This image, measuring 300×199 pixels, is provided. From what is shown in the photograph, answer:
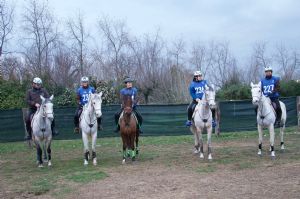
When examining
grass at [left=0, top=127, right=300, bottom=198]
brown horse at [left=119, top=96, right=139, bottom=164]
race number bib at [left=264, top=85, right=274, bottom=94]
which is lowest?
grass at [left=0, top=127, right=300, bottom=198]

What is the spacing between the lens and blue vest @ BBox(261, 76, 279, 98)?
12.2 m

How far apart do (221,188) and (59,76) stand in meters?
24.6

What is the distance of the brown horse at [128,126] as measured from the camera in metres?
11.2

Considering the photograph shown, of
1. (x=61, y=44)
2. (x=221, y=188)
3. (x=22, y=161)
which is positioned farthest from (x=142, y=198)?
(x=61, y=44)

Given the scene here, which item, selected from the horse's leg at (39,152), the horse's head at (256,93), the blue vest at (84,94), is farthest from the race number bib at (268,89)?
the horse's leg at (39,152)

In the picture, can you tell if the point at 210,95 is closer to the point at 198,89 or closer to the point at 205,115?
the point at 205,115

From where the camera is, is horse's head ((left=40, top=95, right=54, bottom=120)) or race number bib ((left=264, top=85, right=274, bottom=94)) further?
race number bib ((left=264, top=85, right=274, bottom=94))

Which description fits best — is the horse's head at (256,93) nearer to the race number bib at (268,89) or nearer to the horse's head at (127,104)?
the race number bib at (268,89)

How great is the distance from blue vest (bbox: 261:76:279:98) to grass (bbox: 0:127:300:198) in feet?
6.33

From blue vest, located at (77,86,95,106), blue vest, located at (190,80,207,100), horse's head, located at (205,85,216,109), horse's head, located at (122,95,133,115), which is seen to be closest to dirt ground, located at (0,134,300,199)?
horse's head, located at (122,95,133,115)

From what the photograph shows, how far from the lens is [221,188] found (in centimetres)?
792

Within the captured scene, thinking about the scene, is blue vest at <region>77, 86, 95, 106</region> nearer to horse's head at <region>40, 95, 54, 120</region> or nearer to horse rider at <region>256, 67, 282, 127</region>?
horse's head at <region>40, 95, 54, 120</region>

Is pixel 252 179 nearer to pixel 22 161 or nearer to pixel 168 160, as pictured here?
pixel 168 160

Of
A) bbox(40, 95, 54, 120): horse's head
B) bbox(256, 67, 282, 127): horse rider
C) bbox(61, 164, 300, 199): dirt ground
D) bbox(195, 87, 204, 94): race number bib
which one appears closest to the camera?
bbox(61, 164, 300, 199): dirt ground
